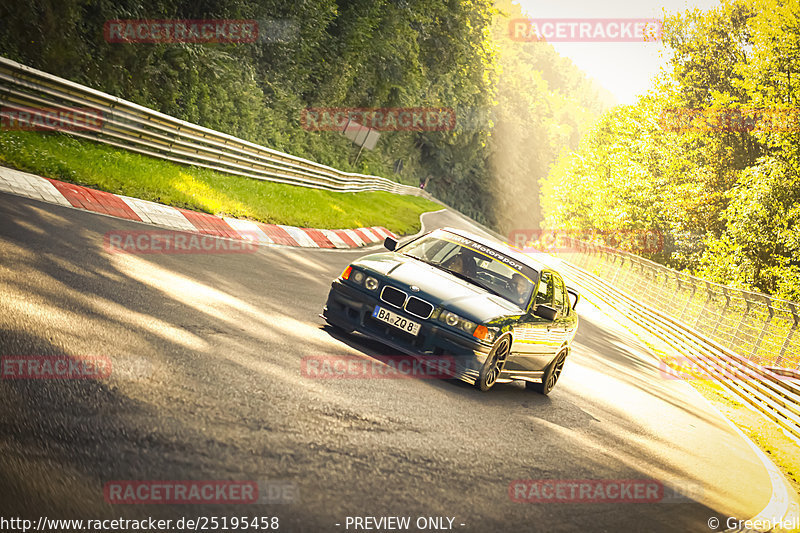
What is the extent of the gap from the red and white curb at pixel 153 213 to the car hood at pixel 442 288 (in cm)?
470

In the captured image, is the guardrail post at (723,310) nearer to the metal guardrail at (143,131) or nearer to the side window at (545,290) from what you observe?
the side window at (545,290)

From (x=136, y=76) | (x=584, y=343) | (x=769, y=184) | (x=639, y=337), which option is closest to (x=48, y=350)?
(x=584, y=343)

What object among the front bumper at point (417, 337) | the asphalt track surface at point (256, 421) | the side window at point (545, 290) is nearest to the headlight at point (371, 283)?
the front bumper at point (417, 337)

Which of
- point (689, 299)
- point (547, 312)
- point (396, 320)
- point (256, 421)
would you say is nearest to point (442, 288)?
point (396, 320)

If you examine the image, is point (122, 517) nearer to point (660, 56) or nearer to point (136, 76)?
point (136, 76)

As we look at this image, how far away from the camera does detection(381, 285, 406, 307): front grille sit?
7.31 meters

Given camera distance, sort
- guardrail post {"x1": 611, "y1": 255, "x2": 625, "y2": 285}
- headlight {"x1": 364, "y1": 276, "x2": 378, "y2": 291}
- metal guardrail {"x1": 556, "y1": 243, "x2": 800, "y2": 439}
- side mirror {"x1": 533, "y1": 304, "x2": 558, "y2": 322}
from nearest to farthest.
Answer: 1. headlight {"x1": 364, "y1": 276, "x2": 378, "y2": 291}
2. side mirror {"x1": 533, "y1": 304, "x2": 558, "y2": 322}
3. metal guardrail {"x1": 556, "y1": 243, "x2": 800, "y2": 439}
4. guardrail post {"x1": 611, "y1": 255, "x2": 625, "y2": 285}

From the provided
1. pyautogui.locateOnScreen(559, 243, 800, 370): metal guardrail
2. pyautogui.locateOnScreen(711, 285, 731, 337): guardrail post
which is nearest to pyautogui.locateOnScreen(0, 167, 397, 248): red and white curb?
pyautogui.locateOnScreen(559, 243, 800, 370): metal guardrail

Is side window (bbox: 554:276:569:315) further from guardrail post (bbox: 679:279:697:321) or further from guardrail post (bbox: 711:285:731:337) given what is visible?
guardrail post (bbox: 679:279:697:321)

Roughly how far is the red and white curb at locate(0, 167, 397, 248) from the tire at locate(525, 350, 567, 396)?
240 inches

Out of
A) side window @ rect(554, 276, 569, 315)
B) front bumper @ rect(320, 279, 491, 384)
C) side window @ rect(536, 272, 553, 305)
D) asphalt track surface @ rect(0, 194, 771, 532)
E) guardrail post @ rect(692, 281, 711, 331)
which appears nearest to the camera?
asphalt track surface @ rect(0, 194, 771, 532)

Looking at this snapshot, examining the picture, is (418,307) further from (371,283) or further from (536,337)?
(536,337)

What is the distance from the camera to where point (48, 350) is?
4.54m

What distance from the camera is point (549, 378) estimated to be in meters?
9.13
